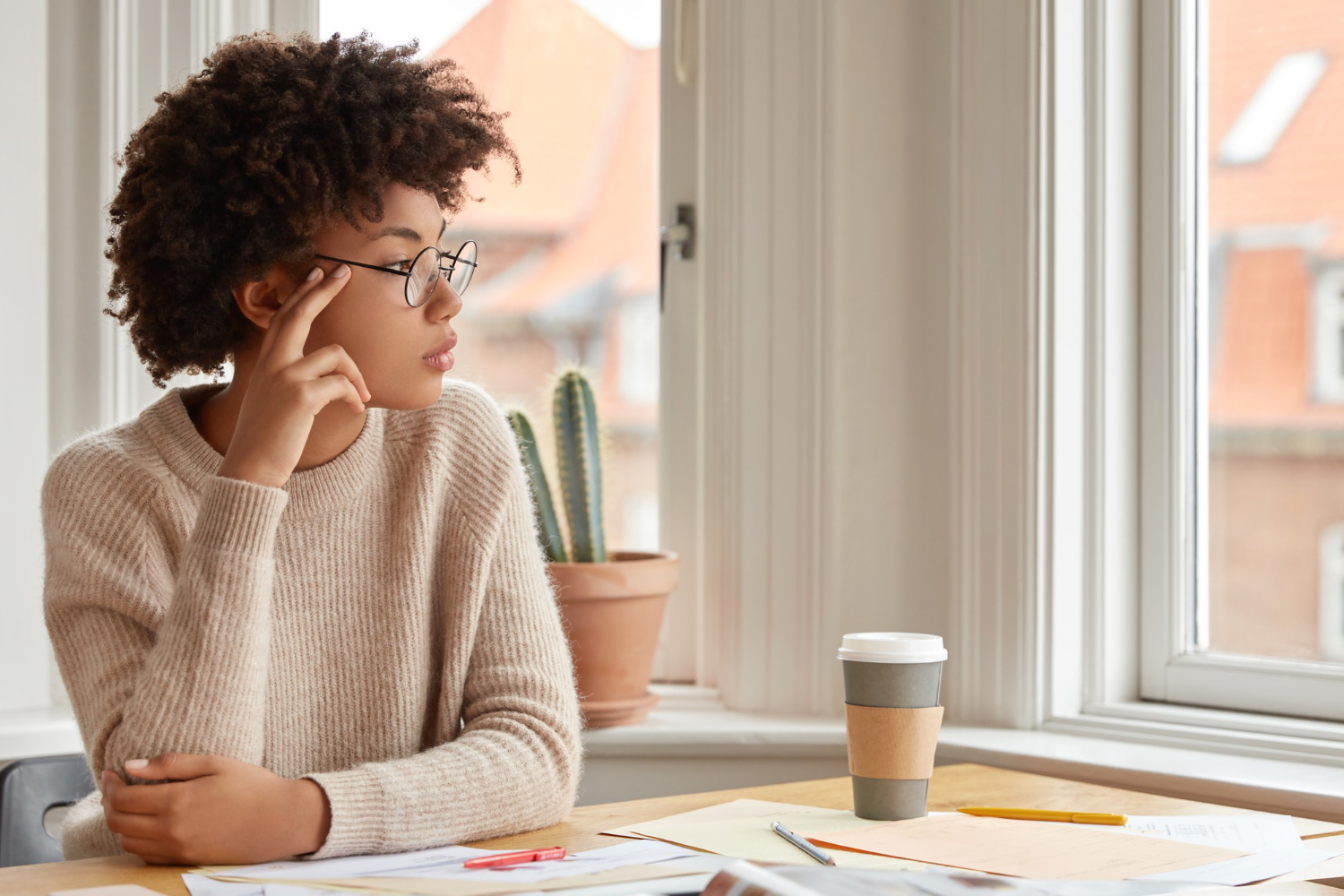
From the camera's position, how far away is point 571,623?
→ 1.70 meters

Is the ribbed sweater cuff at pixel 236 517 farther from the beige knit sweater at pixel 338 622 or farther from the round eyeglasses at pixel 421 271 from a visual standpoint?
the round eyeglasses at pixel 421 271

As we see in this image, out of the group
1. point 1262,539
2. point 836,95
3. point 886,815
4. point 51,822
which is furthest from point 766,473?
point 51,822

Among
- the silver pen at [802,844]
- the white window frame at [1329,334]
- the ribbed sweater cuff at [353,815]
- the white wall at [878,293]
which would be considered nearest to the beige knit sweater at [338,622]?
the ribbed sweater cuff at [353,815]

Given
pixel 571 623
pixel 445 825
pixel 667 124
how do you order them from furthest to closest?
pixel 667 124, pixel 571 623, pixel 445 825

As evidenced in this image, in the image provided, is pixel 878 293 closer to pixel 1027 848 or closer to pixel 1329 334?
pixel 1329 334

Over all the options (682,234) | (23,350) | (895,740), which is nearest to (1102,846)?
(895,740)

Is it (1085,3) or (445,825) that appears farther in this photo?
(1085,3)

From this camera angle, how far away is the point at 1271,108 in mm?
1593

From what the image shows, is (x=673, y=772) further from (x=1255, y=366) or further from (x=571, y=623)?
(x=1255, y=366)

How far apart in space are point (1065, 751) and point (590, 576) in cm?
64

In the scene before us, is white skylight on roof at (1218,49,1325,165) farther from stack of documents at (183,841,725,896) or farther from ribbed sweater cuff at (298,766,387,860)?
ribbed sweater cuff at (298,766,387,860)

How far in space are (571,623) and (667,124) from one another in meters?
0.82

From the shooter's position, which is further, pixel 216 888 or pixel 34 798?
pixel 34 798

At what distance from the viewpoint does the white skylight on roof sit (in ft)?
5.11
